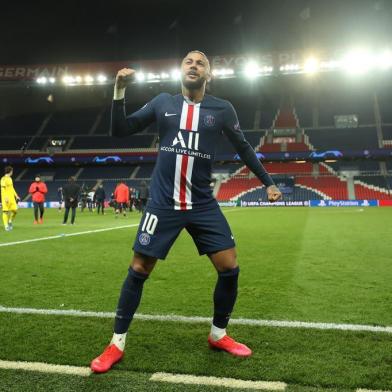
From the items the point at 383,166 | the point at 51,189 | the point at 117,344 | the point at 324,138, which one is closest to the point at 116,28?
the point at 51,189

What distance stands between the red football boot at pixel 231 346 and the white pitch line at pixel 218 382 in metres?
0.41

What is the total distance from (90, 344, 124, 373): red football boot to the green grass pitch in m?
0.05

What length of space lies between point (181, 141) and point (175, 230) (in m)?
0.63

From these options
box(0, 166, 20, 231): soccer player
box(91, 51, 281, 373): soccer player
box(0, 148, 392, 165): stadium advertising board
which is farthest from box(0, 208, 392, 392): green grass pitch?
box(0, 148, 392, 165): stadium advertising board

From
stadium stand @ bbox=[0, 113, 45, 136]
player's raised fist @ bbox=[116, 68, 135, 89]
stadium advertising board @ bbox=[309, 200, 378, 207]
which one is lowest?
stadium advertising board @ bbox=[309, 200, 378, 207]

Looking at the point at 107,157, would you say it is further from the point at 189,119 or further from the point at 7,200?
the point at 189,119

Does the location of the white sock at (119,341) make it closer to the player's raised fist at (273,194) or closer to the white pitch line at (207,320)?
the white pitch line at (207,320)

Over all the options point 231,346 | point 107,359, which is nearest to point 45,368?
point 107,359

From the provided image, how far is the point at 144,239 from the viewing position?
9.86 ft

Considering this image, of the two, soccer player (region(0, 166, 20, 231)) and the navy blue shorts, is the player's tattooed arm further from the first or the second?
soccer player (region(0, 166, 20, 231))

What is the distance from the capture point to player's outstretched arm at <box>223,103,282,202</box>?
327cm

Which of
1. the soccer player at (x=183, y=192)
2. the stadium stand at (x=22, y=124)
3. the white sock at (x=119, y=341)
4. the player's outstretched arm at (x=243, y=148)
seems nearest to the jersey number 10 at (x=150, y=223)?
the soccer player at (x=183, y=192)

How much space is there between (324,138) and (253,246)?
3438 centimetres

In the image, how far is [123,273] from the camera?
20.5ft
